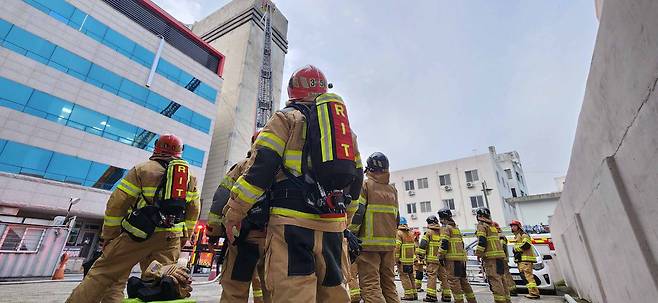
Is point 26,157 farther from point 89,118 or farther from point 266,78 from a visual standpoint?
point 266,78

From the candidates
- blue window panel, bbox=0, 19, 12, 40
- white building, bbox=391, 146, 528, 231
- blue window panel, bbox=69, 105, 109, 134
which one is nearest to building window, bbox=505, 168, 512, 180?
white building, bbox=391, 146, 528, 231

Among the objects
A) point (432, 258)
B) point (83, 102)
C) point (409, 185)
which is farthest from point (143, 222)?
point (409, 185)

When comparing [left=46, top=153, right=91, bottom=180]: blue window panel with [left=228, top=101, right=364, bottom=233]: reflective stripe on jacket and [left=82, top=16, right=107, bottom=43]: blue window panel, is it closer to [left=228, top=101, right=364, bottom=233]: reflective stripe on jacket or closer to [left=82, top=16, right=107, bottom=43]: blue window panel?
[left=82, top=16, right=107, bottom=43]: blue window panel

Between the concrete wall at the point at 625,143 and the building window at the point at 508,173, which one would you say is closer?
the concrete wall at the point at 625,143

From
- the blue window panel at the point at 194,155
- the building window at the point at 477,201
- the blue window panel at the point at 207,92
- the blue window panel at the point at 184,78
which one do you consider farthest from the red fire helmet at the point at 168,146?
the building window at the point at 477,201

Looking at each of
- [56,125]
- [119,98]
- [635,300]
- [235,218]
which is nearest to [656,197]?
[635,300]

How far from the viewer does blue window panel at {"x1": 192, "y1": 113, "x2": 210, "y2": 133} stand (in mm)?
24234

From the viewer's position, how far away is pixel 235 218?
1991 mm

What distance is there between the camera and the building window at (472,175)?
101 ft

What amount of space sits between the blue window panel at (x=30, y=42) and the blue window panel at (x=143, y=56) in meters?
4.65

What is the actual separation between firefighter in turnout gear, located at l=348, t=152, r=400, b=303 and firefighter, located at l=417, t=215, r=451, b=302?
8.98ft

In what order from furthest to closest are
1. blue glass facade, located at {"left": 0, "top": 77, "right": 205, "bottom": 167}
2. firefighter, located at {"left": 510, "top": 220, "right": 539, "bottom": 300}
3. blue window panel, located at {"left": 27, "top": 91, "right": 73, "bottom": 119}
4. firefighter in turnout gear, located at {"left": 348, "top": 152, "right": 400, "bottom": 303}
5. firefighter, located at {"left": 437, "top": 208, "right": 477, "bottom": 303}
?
1. blue window panel, located at {"left": 27, "top": 91, "right": 73, "bottom": 119}
2. blue glass facade, located at {"left": 0, "top": 77, "right": 205, "bottom": 167}
3. firefighter, located at {"left": 510, "top": 220, "right": 539, "bottom": 300}
4. firefighter, located at {"left": 437, "top": 208, "right": 477, "bottom": 303}
5. firefighter in turnout gear, located at {"left": 348, "top": 152, "right": 400, "bottom": 303}

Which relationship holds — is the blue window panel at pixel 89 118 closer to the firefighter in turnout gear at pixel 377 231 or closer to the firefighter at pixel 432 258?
the firefighter at pixel 432 258

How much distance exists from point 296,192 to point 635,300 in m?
2.55
